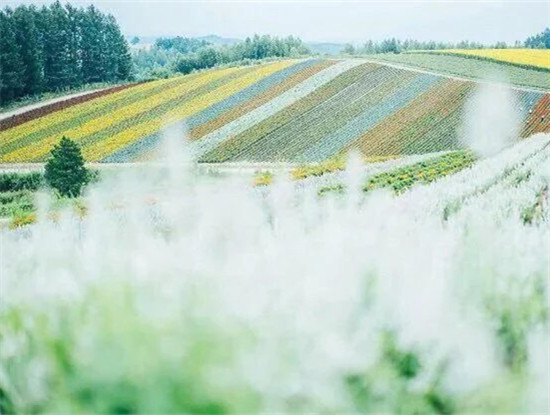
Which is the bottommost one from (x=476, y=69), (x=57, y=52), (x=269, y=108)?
(x=269, y=108)

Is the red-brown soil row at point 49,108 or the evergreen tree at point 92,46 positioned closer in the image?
the red-brown soil row at point 49,108

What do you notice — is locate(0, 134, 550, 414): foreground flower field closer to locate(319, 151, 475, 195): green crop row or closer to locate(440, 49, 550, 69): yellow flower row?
locate(319, 151, 475, 195): green crop row

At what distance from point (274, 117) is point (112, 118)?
568cm

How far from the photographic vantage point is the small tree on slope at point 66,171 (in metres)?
14.0

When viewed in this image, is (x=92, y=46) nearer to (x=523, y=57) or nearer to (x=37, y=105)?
(x=37, y=105)

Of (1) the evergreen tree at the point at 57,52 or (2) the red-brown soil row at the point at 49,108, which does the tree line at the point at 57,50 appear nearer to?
(1) the evergreen tree at the point at 57,52

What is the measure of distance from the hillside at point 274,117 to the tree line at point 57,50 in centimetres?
169

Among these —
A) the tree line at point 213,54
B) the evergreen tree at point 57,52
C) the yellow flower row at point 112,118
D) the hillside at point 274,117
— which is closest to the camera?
the yellow flower row at point 112,118

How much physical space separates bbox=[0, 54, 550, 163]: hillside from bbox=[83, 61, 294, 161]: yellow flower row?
37mm

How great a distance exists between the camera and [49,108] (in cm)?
2261

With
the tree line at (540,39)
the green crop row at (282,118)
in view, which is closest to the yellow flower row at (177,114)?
the green crop row at (282,118)

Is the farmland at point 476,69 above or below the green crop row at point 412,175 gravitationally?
above

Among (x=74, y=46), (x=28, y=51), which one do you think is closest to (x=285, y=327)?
(x=28, y=51)

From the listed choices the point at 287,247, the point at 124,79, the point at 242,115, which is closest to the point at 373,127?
the point at 242,115
